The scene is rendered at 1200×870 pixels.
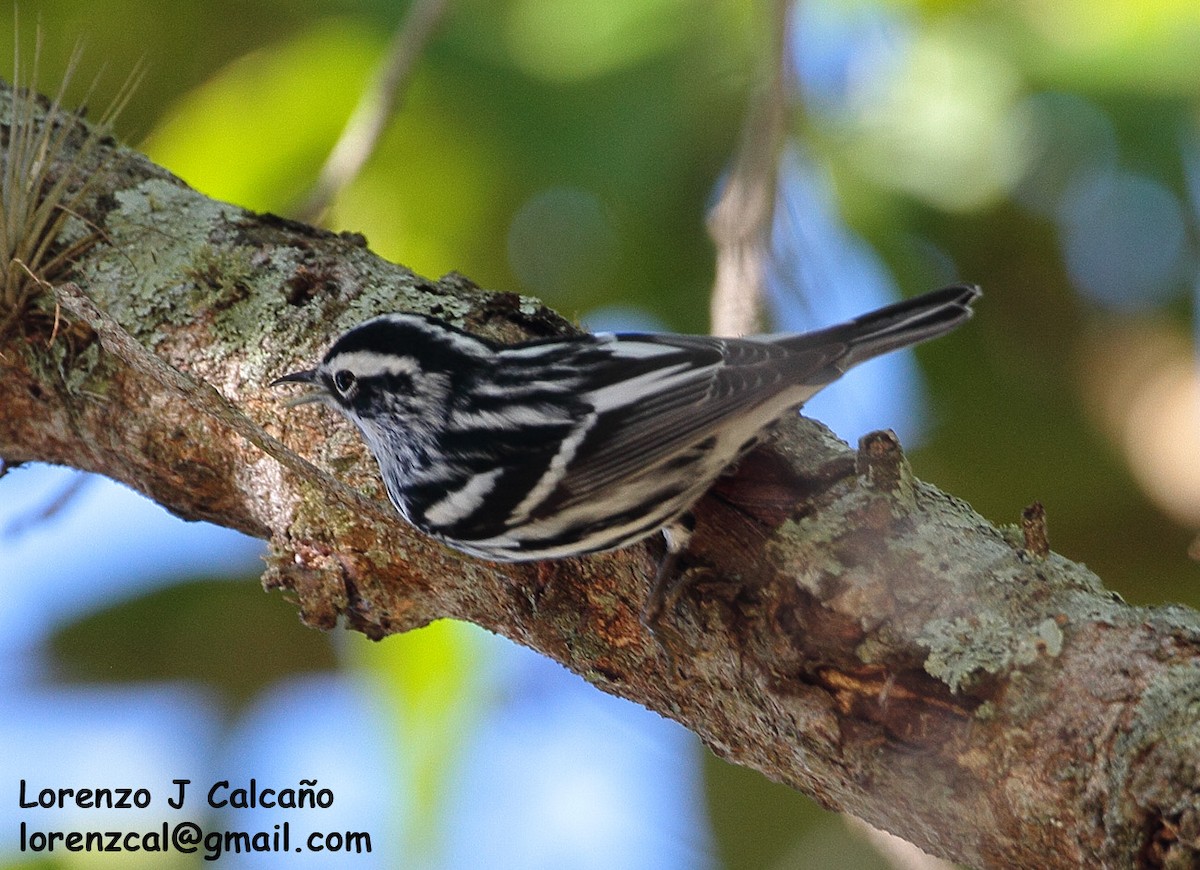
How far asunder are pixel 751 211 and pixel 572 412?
71 centimetres

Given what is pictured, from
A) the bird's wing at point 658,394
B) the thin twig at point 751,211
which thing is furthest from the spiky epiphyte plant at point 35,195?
the thin twig at point 751,211

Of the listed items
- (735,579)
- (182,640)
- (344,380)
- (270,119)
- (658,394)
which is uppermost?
(270,119)

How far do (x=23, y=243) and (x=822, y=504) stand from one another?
1559 millimetres

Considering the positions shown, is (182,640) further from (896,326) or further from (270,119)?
(896,326)

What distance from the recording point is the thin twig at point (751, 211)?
230 cm

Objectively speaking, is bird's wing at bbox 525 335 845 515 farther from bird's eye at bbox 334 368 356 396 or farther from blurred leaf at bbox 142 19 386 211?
blurred leaf at bbox 142 19 386 211

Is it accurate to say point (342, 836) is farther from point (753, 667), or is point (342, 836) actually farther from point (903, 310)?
point (903, 310)

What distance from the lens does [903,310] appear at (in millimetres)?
1938

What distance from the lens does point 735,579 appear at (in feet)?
5.97

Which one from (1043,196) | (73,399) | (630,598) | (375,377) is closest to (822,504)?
(630,598)

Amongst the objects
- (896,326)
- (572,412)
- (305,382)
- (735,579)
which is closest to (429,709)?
(305,382)

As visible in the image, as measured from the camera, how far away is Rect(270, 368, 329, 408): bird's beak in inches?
84.4

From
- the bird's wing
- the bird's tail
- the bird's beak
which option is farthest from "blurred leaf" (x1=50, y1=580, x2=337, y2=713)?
the bird's tail

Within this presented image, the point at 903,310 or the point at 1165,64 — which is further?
the point at 1165,64
